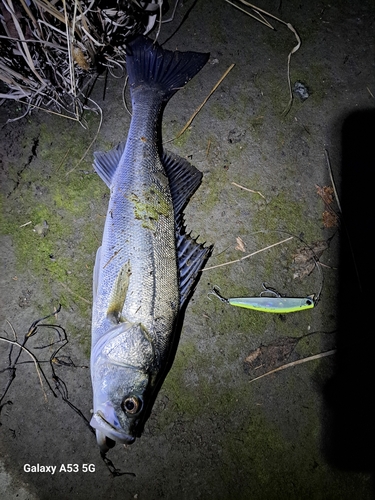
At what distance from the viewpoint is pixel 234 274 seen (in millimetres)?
3012

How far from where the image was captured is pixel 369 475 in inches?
112

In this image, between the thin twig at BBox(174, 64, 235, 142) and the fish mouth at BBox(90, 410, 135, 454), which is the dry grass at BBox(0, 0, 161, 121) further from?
the fish mouth at BBox(90, 410, 135, 454)

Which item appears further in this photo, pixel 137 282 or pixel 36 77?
pixel 36 77

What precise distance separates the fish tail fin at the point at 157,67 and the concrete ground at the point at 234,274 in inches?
6.6

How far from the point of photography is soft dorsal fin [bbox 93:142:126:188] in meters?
2.87

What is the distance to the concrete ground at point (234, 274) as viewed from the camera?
281cm

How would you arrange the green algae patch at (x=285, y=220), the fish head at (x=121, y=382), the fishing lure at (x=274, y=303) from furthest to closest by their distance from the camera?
the green algae patch at (x=285, y=220) < the fishing lure at (x=274, y=303) < the fish head at (x=121, y=382)

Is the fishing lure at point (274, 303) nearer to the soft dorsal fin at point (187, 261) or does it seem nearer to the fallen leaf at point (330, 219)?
the soft dorsal fin at point (187, 261)

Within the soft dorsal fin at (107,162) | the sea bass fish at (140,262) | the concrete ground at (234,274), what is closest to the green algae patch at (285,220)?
the concrete ground at (234,274)

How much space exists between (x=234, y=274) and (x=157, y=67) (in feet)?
5.77

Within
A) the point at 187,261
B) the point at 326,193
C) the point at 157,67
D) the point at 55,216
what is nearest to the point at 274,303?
the point at 187,261

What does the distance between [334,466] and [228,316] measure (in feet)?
4.49

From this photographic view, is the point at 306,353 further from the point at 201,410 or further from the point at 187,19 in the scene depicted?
the point at 187,19

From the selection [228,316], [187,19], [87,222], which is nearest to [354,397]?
[228,316]
